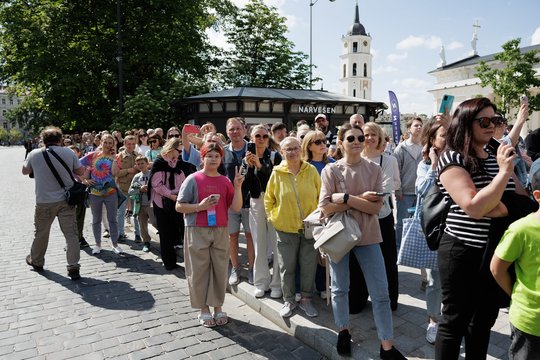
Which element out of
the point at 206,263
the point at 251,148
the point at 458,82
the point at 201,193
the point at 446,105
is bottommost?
the point at 206,263

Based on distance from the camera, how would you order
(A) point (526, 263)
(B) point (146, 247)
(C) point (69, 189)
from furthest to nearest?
(B) point (146, 247)
(C) point (69, 189)
(A) point (526, 263)

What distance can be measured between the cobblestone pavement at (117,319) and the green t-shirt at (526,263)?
201 centimetres

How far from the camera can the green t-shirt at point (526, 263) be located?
2.00 meters

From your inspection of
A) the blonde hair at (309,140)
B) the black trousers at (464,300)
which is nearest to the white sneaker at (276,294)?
the blonde hair at (309,140)

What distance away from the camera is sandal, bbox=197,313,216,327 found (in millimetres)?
4125

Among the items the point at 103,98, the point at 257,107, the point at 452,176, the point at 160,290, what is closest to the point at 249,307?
the point at 160,290

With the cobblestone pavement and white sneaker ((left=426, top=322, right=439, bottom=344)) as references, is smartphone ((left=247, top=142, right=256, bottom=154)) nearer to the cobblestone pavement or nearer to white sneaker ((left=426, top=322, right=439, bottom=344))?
the cobblestone pavement

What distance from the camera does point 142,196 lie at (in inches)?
281

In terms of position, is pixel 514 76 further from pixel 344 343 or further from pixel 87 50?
pixel 344 343

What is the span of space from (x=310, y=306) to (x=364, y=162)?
1.81 m

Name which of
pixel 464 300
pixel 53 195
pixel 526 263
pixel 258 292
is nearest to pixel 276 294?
pixel 258 292

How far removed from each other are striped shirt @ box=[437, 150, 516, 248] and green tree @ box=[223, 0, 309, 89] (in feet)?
94.5

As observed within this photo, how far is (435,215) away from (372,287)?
3.03 ft

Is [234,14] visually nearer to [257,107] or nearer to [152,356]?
[257,107]
